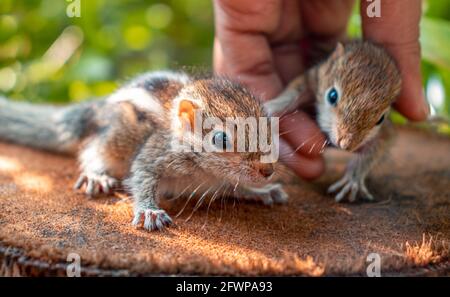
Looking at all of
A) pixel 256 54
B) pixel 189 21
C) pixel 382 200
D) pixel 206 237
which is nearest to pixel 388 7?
pixel 256 54

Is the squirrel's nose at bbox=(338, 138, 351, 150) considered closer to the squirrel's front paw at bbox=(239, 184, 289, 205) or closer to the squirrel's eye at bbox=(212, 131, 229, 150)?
the squirrel's front paw at bbox=(239, 184, 289, 205)

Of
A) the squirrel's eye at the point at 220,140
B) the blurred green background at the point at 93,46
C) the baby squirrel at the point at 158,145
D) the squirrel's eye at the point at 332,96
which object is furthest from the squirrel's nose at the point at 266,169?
the blurred green background at the point at 93,46

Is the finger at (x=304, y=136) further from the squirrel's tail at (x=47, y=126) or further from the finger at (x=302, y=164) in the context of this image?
the squirrel's tail at (x=47, y=126)

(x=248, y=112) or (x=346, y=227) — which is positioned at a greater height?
(x=248, y=112)

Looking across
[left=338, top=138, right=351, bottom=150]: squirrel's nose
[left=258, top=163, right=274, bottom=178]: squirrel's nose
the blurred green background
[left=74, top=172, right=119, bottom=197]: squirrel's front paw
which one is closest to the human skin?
[left=338, top=138, right=351, bottom=150]: squirrel's nose

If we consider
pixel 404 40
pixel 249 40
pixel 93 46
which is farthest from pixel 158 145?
pixel 93 46

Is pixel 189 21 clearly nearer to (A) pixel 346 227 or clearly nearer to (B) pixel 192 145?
(B) pixel 192 145

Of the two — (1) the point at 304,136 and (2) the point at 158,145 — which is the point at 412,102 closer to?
(1) the point at 304,136
